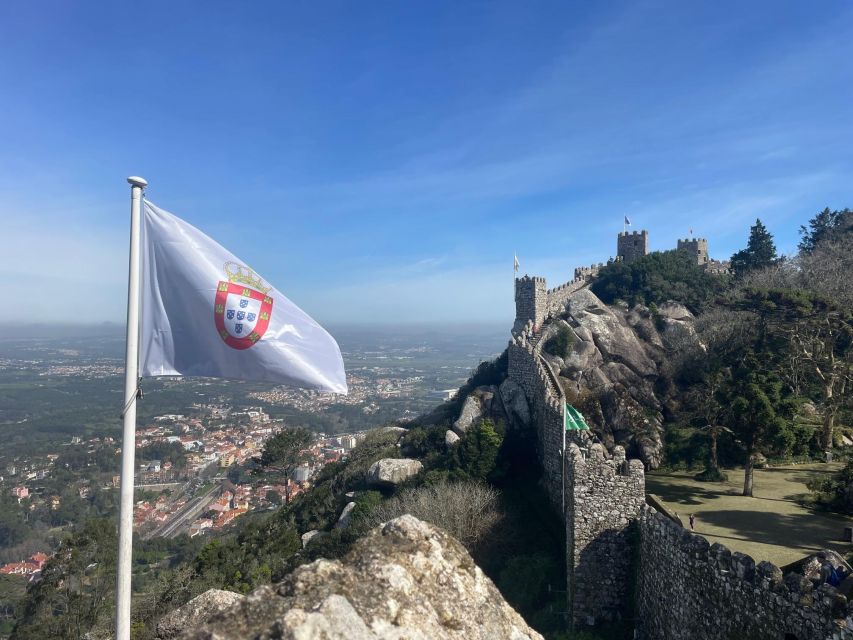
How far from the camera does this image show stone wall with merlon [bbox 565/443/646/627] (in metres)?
11.1

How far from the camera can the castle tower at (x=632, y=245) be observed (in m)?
44.0

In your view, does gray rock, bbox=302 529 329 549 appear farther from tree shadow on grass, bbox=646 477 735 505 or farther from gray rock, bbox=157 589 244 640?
gray rock, bbox=157 589 244 640

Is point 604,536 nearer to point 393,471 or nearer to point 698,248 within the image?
point 393,471

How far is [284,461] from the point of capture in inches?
1077

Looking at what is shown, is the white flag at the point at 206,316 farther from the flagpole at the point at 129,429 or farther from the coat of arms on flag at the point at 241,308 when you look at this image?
the flagpole at the point at 129,429

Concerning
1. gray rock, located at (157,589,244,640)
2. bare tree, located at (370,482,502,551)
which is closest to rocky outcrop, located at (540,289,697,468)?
bare tree, located at (370,482,502,551)

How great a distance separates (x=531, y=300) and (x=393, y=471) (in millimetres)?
14843

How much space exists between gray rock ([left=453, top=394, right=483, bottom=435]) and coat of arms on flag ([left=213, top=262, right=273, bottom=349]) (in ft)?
57.6

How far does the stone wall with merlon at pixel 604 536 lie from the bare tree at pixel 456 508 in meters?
4.81

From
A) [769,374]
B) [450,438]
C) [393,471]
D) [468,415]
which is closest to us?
[769,374]

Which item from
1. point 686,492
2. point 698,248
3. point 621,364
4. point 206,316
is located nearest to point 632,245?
point 698,248

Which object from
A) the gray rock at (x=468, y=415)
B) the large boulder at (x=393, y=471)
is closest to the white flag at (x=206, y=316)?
the large boulder at (x=393, y=471)

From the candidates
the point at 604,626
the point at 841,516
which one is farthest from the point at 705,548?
the point at 841,516

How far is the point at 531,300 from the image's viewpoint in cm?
3180
